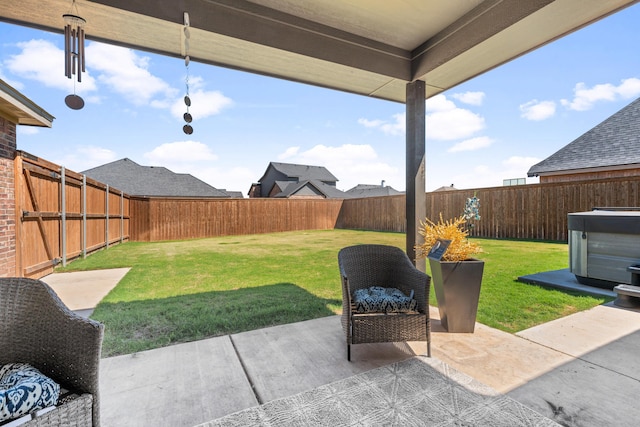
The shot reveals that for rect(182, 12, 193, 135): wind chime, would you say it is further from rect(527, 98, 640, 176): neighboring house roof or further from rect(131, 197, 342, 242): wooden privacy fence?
rect(527, 98, 640, 176): neighboring house roof

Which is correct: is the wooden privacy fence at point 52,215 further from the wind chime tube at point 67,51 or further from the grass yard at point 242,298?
the wind chime tube at point 67,51

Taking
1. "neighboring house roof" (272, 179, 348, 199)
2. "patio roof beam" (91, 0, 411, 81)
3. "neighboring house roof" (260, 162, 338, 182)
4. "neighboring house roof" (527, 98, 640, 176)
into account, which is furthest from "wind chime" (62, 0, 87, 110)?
"neighboring house roof" (260, 162, 338, 182)

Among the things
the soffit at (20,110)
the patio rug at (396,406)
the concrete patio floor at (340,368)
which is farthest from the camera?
the soffit at (20,110)

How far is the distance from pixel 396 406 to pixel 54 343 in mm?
1783

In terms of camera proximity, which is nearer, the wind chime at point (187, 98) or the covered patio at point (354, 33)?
the covered patio at point (354, 33)

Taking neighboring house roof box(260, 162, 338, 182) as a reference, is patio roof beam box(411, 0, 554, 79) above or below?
below

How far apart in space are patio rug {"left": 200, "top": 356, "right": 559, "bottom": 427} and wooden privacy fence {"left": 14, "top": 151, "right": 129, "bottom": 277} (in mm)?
5008

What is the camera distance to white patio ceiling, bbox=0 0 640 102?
2316mm

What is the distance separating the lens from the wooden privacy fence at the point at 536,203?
7945 mm

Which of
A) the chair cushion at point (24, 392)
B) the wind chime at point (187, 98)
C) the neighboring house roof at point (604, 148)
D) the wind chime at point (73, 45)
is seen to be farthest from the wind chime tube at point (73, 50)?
the neighboring house roof at point (604, 148)

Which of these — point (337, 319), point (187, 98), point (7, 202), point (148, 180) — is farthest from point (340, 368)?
point (148, 180)

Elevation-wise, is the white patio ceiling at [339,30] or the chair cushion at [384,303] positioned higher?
the white patio ceiling at [339,30]

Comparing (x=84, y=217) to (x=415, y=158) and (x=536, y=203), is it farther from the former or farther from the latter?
(x=536, y=203)

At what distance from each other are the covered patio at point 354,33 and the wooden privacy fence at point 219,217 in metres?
11.2
